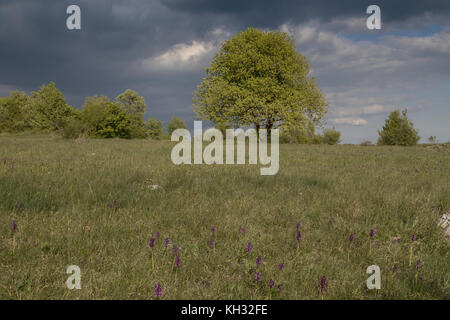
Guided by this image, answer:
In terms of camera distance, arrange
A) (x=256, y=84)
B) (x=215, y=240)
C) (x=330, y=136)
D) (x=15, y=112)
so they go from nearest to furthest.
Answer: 1. (x=215, y=240)
2. (x=256, y=84)
3. (x=15, y=112)
4. (x=330, y=136)

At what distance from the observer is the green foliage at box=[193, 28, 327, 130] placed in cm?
2966

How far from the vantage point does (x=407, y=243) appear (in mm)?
3979

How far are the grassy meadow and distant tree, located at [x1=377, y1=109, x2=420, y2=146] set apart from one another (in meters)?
60.8

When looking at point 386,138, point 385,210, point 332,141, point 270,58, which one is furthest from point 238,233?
point 332,141

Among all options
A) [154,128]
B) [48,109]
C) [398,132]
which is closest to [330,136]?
[398,132]

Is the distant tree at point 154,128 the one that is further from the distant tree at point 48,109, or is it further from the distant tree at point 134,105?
the distant tree at point 48,109

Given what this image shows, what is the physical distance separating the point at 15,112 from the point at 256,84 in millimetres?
72613

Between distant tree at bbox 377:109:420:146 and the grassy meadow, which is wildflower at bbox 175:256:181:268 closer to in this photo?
the grassy meadow

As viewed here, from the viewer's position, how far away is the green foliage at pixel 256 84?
2966 cm

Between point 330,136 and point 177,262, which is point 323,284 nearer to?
point 177,262

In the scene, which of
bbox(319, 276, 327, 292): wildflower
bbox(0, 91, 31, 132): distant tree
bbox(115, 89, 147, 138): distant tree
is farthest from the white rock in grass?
bbox(0, 91, 31, 132): distant tree

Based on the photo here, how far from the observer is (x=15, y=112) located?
71.2 metres
